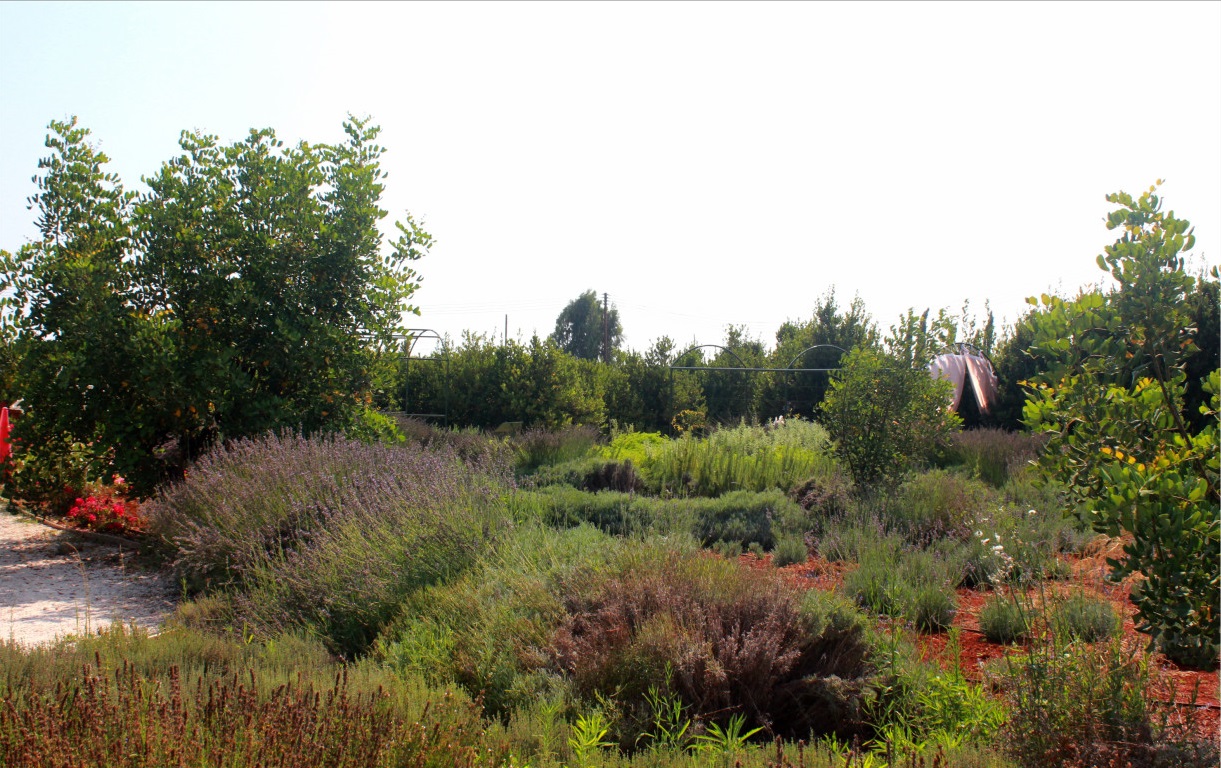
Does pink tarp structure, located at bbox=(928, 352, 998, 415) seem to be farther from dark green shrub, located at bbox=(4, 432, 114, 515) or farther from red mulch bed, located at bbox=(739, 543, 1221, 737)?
dark green shrub, located at bbox=(4, 432, 114, 515)

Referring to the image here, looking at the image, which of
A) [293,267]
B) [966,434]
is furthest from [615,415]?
[293,267]

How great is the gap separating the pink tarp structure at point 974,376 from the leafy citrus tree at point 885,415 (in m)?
7.33

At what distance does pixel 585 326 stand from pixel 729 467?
43.0m

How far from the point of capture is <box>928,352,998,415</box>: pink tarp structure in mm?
15664

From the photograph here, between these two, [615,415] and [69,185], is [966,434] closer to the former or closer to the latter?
[615,415]

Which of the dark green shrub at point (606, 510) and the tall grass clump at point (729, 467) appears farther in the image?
the tall grass clump at point (729, 467)

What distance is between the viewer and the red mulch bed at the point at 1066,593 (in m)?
3.23

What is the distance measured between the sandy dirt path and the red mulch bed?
13.0 feet

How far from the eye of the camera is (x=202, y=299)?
815 cm

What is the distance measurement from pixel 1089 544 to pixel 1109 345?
10.4ft

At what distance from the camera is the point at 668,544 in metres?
4.46

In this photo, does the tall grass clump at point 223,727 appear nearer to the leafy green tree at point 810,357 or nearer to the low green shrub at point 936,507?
the low green shrub at point 936,507

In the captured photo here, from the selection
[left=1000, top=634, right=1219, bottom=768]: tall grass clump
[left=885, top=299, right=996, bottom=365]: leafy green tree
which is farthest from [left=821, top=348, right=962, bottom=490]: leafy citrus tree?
[left=1000, top=634, right=1219, bottom=768]: tall grass clump

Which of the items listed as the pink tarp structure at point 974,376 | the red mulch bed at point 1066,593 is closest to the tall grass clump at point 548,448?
the red mulch bed at point 1066,593
